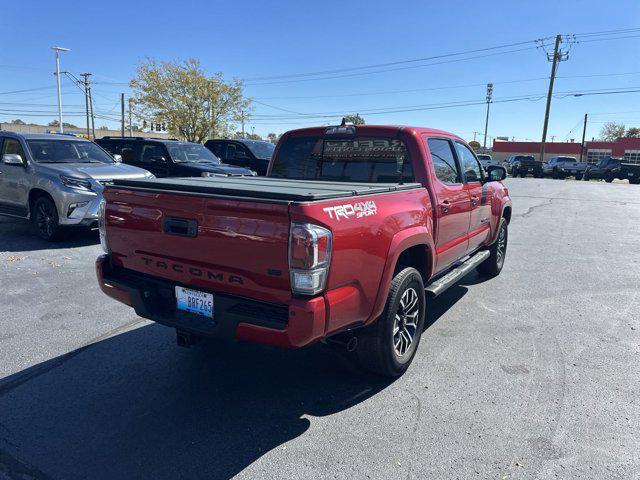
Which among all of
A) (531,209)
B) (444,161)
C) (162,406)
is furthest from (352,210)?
(531,209)

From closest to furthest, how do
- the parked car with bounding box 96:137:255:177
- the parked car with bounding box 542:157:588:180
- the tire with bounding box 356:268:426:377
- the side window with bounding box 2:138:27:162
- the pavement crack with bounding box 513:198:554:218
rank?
the tire with bounding box 356:268:426:377 → the side window with bounding box 2:138:27:162 → the parked car with bounding box 96:137:255:177 → the pavement crack with bounding box 513:198:554:218 → the parked car with bounding box 542:157:588:180

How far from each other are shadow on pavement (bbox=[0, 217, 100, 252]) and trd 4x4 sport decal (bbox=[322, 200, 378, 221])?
659 cm

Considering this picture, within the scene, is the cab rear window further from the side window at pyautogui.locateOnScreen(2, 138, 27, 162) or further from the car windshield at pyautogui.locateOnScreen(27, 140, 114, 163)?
the side window at pyautogui.locateOnScreen(2, 138, 27, 162)

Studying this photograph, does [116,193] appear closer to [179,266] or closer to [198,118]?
[179,266]

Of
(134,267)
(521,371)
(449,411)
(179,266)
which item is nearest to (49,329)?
(134,267)

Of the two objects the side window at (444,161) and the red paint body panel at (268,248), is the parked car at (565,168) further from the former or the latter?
the red paint body panel at (268,248)

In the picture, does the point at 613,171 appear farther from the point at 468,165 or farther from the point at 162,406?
the point at 162,406

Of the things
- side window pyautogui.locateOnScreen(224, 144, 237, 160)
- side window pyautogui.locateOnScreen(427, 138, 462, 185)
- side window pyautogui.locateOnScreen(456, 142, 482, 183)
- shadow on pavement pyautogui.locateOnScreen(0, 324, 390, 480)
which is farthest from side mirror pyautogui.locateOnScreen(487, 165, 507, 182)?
side window pyautogui.locateOnScreen(224, 144, 237, 160)

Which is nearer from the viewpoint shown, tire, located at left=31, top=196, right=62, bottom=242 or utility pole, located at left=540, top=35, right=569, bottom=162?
tire, located at left=31, top=196, right=62, bottom=242

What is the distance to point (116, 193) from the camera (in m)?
3.43

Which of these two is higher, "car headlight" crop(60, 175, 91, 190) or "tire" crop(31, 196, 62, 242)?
"car headlight" crop(60, 175, 91, 190)

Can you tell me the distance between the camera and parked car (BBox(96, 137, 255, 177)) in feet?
36.8

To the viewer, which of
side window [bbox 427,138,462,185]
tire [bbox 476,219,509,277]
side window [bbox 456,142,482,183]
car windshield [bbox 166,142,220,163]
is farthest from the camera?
car windshield [bbox 166,142,220,163]

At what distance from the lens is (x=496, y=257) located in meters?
6.65
